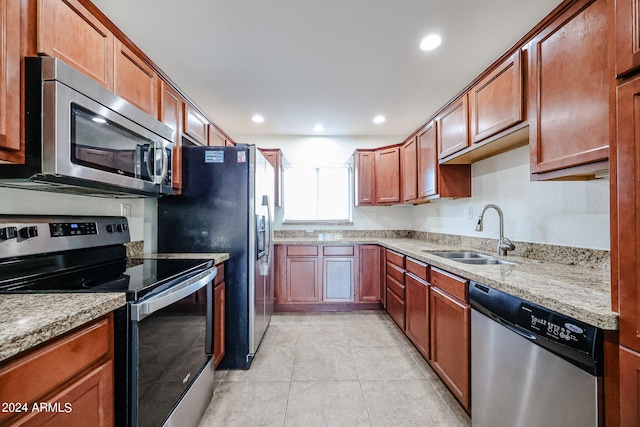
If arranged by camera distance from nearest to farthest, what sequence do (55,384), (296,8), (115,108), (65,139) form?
(55,384), (65,139), (115,108), (296,8)

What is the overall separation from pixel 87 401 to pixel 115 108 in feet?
3.98

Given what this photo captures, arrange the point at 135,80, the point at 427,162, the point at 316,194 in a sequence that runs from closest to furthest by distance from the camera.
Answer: the point at 135,80 → the point at 427,162 → the point at 316,194

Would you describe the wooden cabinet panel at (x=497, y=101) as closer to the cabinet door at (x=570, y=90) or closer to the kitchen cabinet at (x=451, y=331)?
the cabinet door at (x=570, y=90)

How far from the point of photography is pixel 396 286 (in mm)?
2719

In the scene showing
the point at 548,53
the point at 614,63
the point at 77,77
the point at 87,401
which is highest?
the point at 548,53

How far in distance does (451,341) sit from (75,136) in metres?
2.20

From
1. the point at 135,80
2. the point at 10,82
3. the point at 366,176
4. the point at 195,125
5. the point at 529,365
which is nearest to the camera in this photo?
the point at 10,82

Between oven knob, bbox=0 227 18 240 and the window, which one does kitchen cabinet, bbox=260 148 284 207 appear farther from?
oven knob, bbox=0 227 18 240

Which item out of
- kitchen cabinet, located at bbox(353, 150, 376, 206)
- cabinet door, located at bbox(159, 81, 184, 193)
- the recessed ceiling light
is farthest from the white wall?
kitchen cabinet, located at bbox(353, 150, 376, 206)

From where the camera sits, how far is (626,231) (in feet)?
2.49

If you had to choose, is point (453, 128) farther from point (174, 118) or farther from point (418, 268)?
point (174, 118)

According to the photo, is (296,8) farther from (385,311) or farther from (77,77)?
(385,311)

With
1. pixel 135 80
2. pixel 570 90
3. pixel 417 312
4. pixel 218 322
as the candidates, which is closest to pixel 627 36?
pixel 570 90

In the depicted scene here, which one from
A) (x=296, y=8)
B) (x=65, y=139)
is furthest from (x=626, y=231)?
(x=65, y=139)
